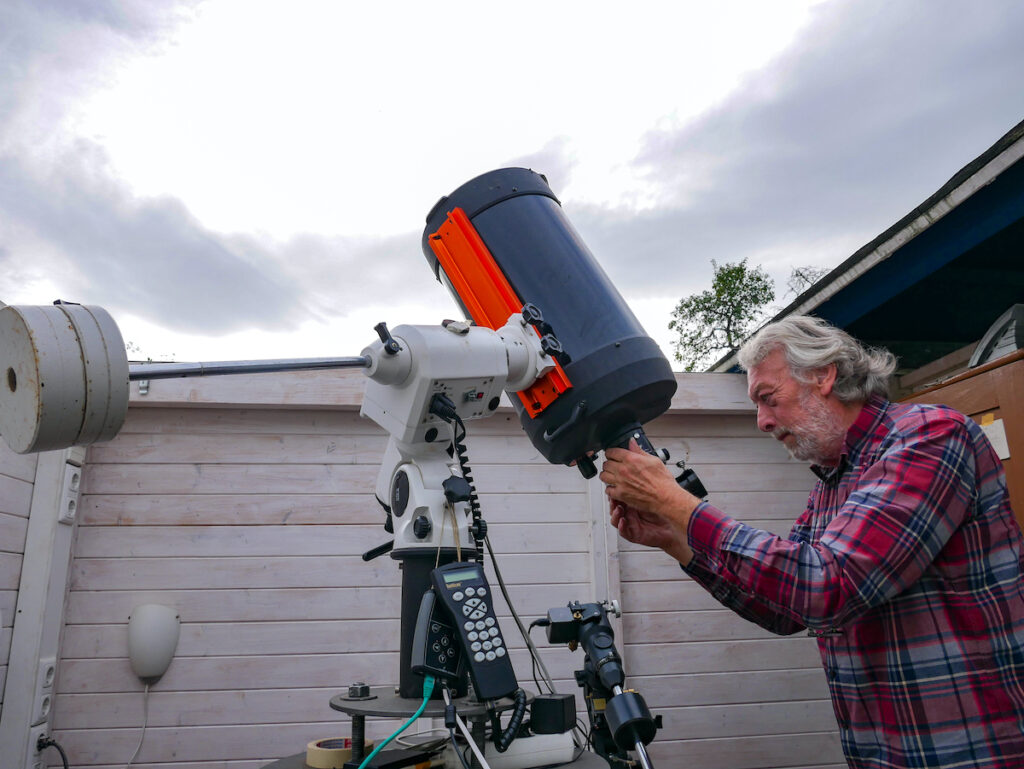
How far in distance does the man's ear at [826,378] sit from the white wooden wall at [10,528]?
2.69 metres

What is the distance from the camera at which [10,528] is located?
2604 millimetres

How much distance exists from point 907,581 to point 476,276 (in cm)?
116

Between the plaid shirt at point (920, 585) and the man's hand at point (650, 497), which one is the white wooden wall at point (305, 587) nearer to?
the man's hand at point (650, 497)

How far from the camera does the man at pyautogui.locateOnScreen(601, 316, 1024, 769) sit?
1218 millimetres

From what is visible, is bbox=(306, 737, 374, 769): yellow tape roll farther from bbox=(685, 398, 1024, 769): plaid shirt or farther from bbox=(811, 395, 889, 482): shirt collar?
bbox=(811, 395, 889, 482): shirt collar

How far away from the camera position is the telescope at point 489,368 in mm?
1390

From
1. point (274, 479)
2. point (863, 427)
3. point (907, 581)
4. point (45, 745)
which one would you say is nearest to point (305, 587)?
point (274, 479)

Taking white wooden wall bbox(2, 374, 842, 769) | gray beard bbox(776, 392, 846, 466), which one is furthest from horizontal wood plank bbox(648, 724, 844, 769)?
gray beard bbox(776, 392, 846, 466)

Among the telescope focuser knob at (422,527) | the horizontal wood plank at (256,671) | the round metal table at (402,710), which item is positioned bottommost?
the round metal table at (402,710)

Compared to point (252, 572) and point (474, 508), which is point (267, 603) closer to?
point (252, 572)

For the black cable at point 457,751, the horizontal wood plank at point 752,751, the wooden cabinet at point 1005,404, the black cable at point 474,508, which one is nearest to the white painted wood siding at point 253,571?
the horizontal wood plank at point 752,751

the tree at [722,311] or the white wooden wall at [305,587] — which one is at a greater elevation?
the tree at [722,311]

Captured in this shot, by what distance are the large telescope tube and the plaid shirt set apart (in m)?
0.32

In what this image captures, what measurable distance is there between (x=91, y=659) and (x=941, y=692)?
9.81ft
